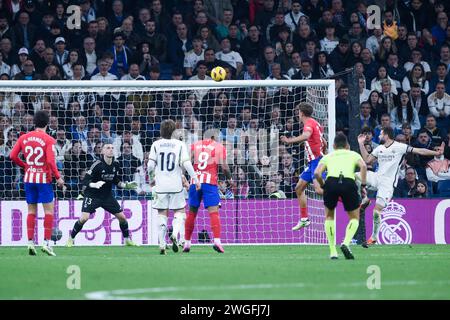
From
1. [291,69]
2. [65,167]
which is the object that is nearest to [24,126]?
[65,167]

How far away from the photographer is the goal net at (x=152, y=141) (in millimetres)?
21141

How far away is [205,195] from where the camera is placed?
1739 centimetres

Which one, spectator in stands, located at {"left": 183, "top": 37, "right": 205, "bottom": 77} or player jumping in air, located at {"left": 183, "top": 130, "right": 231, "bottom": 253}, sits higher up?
spectator in stands, located at {"left": 183, "top": 37, "right": 205, "bottom": 77}

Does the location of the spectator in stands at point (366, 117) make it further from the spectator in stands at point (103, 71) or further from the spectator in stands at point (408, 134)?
the spectator in stands at point (103, 71)

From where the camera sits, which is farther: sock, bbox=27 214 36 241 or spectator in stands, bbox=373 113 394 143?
spectator in stands, bbox=373 113 394 143

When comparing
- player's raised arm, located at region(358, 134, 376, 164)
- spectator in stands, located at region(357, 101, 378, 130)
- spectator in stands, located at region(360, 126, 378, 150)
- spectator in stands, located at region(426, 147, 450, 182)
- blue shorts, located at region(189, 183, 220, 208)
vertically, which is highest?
spectator in stands, located at region(357, 101, 378, 130)

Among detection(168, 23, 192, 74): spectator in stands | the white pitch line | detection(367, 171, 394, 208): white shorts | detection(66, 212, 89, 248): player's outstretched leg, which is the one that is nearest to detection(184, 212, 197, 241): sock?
detection(66, 212, 89, 248): player's outstretched leg

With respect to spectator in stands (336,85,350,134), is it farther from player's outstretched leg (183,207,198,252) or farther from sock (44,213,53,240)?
sock (44,213,53,240)

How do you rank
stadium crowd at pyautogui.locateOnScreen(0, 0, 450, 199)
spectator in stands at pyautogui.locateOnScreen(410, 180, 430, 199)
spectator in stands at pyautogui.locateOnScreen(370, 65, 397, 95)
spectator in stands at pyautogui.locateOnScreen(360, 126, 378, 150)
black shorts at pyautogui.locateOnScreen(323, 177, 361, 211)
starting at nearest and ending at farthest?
black shorts at pyautogui.locateOnScreen(323, 177, 361, 211) < spectator in stands at pyautogui.locateOnScreen(360, 126, 378, 150) < stadium crowd at pyautogui.locateOnScreen(0, 0, 450, 199) < spectator in stands at pyautogui.locateOnScreen(410, 180, 430, 199) < spectator in stands at pyautogui.locateOnScreen(370, 65, 397, 95)

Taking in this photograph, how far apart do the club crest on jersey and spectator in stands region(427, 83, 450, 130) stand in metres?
3.72

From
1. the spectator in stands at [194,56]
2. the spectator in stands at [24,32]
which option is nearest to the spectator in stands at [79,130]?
the spectator in stands at [24,32]

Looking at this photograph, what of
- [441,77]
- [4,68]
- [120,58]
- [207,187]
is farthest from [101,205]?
[441,77]

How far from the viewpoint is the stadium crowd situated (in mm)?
21703

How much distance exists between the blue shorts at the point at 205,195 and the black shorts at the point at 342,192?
301cm
